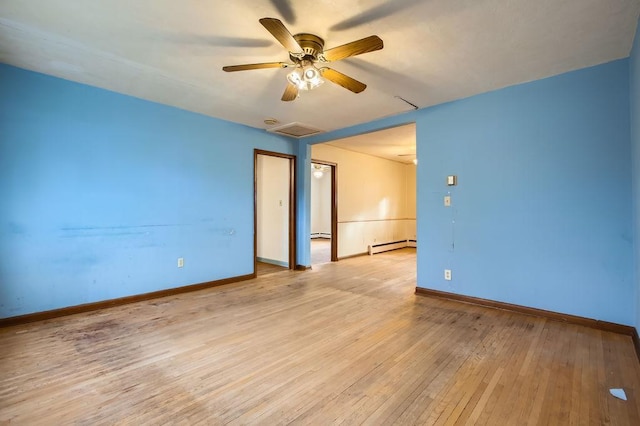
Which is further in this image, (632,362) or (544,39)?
(544,39)

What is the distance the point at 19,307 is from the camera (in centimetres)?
295

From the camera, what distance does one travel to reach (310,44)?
90.4 inches

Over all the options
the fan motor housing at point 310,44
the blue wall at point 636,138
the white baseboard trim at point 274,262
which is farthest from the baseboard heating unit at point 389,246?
the fan motor housing at point 310,44

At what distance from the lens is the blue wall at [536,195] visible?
9.06 ft

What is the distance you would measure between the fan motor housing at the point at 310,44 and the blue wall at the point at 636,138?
232cm

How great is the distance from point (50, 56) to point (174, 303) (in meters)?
2.74

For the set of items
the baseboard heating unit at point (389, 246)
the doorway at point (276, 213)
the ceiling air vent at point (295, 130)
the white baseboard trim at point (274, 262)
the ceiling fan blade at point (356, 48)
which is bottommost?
the white baseboard trim at point (274, 262)

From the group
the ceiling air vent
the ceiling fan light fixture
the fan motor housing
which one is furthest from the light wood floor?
the ceiling air vent

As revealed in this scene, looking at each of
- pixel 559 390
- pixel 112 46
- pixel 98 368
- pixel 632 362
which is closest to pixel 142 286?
pixel 98 368

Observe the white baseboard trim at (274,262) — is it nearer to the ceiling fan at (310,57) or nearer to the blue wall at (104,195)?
the blue wall at (104,195)

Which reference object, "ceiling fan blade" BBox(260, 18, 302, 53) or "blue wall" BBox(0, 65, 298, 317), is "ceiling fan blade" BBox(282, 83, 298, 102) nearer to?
"ceiling fan blade" BBox(260, 18, 302, 53)

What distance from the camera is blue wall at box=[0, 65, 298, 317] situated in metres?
2.95

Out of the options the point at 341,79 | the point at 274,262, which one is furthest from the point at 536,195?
the point at 274,262

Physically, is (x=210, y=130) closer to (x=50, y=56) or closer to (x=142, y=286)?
(x=50, y=56)
